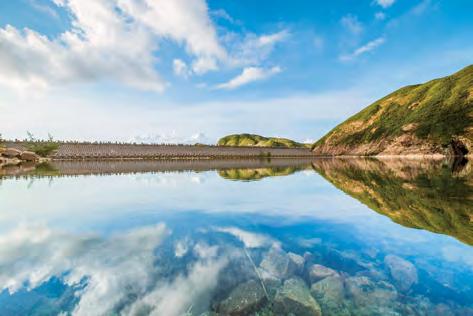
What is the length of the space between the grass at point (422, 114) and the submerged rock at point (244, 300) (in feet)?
390

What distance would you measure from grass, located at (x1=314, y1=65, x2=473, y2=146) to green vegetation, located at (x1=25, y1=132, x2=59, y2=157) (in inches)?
5057

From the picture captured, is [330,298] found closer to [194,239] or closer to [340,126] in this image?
[194,239]

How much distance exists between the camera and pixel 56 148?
292ft

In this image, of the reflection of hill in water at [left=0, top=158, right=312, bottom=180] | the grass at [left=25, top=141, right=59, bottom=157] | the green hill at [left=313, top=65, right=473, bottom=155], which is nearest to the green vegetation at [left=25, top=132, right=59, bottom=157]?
the grass at [left=25, top=141, right=59, bottom=157]

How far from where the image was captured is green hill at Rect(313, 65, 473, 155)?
10331 centimetres

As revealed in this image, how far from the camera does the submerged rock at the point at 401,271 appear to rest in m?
7.21

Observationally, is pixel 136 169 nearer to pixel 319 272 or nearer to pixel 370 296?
pixel 319 272

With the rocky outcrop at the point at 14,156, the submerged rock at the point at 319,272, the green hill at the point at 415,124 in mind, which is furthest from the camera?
the green hill at the point at 415,124

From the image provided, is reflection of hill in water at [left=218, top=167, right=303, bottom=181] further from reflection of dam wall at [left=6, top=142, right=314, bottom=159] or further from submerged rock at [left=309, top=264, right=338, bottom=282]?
reflection of dam wall at [left=6, top=142, right=314, bottom=159]

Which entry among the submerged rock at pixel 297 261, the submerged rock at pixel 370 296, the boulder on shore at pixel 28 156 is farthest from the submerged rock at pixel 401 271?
the boulder on shore at pixel 28 156

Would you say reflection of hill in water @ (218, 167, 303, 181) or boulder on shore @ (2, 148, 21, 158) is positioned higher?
boulder on shore @ (2, 148, 21, 158)

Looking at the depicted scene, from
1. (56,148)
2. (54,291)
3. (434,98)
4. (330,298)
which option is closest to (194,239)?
(54,291)

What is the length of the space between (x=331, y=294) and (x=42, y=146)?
10009 centimetres

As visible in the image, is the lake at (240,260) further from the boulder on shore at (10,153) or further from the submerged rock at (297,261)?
the boulder on shore at (10,153)
